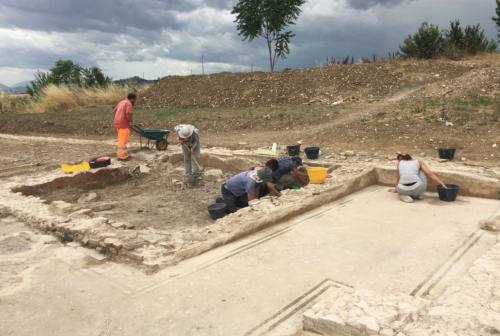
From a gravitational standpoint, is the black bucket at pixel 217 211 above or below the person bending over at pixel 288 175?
below

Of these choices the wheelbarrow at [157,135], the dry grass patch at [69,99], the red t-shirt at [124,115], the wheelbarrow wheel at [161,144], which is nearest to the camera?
the red t-shirt at [124,115]

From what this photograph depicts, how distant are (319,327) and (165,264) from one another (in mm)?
1600

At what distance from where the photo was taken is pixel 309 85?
17.2 meters

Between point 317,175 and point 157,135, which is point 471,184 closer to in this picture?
point 317,175

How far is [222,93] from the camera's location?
18328mm

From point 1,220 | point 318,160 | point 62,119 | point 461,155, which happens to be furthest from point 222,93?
Answer: point 1,220

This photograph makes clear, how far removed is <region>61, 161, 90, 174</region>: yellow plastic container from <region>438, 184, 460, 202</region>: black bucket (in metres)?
6.07

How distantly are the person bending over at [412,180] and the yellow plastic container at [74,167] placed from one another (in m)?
5.56

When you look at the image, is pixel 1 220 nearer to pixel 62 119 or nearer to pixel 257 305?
pixel 257 305

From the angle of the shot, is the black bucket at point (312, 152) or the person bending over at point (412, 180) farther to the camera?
the black bucket at point (312, 152)

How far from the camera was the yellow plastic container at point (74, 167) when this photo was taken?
25.0 feet

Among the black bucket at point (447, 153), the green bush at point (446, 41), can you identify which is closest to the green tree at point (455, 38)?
the green bush at point (446, 41)

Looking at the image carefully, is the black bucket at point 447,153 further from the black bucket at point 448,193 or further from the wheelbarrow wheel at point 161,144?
the wheelbarrow wheel at point 161,144

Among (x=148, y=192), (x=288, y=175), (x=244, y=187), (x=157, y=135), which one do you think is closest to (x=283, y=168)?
(x=288, y=175)
